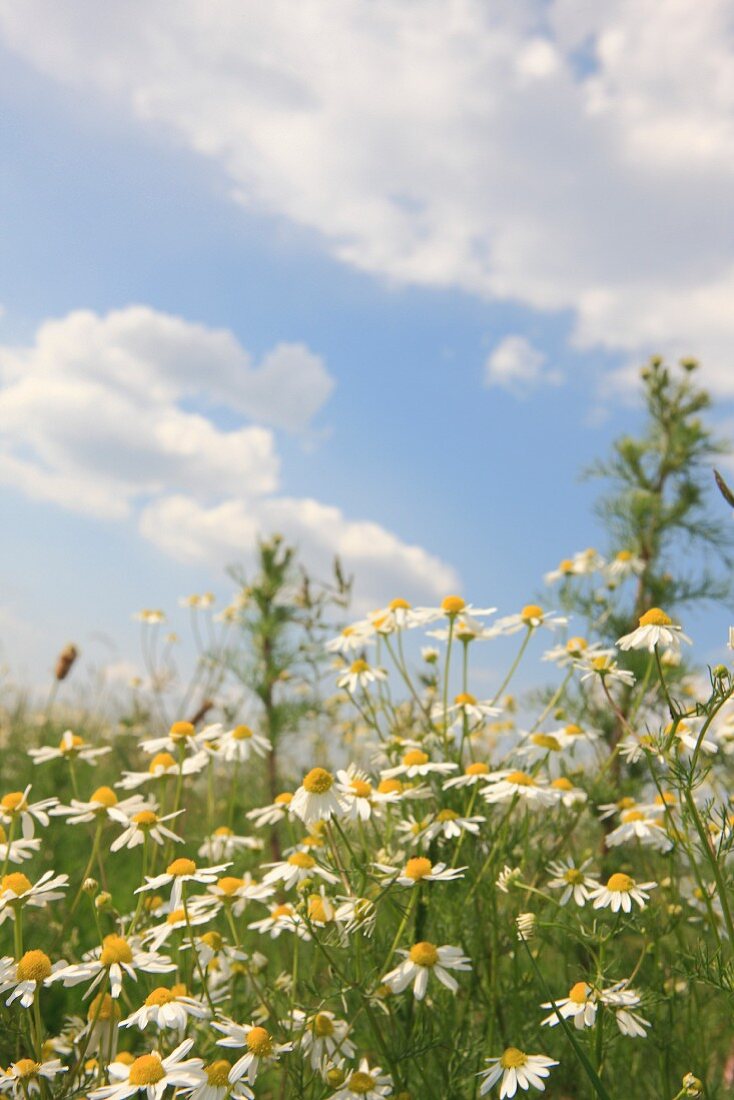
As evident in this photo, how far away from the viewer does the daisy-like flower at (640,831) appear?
2318mm

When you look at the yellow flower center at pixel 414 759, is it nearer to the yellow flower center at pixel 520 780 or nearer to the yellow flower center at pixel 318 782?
the yellow flower center at pixel 520 780

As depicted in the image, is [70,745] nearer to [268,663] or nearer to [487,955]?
[487,955]

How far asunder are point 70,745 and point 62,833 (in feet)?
8.75

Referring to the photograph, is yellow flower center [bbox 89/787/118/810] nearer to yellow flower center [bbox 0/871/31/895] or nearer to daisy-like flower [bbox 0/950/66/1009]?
yellow flower center [bbox 0/871/31/895]

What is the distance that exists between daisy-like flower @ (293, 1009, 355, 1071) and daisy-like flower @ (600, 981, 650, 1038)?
49cm

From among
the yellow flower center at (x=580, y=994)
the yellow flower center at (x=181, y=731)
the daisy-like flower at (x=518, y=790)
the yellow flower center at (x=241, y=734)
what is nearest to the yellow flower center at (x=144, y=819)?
the yellow flower center at (x=181, y=731)

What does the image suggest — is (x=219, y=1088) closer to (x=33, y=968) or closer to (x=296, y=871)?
(x=33, y=968)

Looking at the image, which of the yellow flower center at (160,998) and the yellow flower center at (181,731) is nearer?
the yellow flower center at (160,998)

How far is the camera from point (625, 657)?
13.9ft

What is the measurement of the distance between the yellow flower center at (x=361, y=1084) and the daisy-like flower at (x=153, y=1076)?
1.01 ft

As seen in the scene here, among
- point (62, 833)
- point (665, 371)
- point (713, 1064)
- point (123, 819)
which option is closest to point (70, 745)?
point (123, 819)

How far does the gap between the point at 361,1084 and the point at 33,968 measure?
0.63 meters

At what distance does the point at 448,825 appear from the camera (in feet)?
6.77

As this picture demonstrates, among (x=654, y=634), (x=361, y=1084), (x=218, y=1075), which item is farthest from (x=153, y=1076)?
(x=654, y=634)
